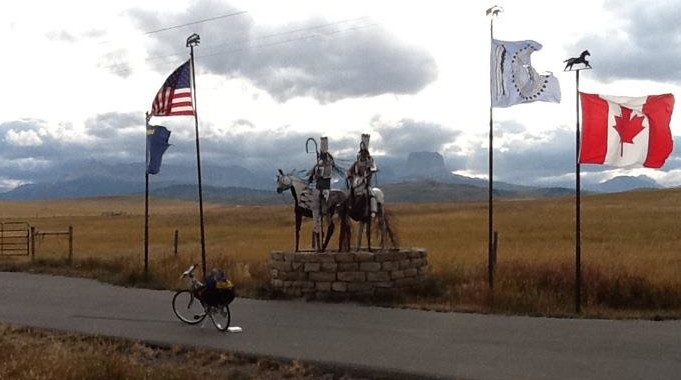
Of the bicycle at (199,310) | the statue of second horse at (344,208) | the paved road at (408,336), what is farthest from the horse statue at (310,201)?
the bicycle at (199,310)

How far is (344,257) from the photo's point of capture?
55.4ft

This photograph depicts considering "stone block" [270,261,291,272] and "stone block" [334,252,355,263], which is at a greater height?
"stone block" [334,252,355,263]

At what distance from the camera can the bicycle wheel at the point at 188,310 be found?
562 inches

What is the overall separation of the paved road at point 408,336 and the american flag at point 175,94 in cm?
536

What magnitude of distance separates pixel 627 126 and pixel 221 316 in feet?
26.9


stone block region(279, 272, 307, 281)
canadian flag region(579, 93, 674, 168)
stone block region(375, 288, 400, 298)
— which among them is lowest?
stone block region(375, 288, 400, 298)

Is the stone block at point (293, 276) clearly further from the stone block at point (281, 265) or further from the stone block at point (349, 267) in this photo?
the stone block at point (349, 267)

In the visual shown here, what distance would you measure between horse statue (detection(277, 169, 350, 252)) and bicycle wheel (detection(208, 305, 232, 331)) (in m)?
4.78

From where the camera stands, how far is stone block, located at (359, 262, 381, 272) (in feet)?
55.1

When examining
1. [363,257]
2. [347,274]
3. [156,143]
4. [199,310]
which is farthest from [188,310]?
[156,143]

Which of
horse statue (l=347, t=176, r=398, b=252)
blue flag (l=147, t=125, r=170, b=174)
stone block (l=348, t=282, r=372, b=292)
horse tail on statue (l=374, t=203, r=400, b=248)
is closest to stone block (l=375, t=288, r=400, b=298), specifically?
stone block (l=348, t=282, r=372, b=292)

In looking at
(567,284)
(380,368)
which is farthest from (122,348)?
(567,284)

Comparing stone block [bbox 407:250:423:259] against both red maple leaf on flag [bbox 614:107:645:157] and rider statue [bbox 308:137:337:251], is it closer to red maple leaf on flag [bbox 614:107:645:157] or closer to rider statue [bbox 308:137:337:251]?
rider statue [bbox 308:137:337:251]

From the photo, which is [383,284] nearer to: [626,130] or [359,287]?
[359,287]
